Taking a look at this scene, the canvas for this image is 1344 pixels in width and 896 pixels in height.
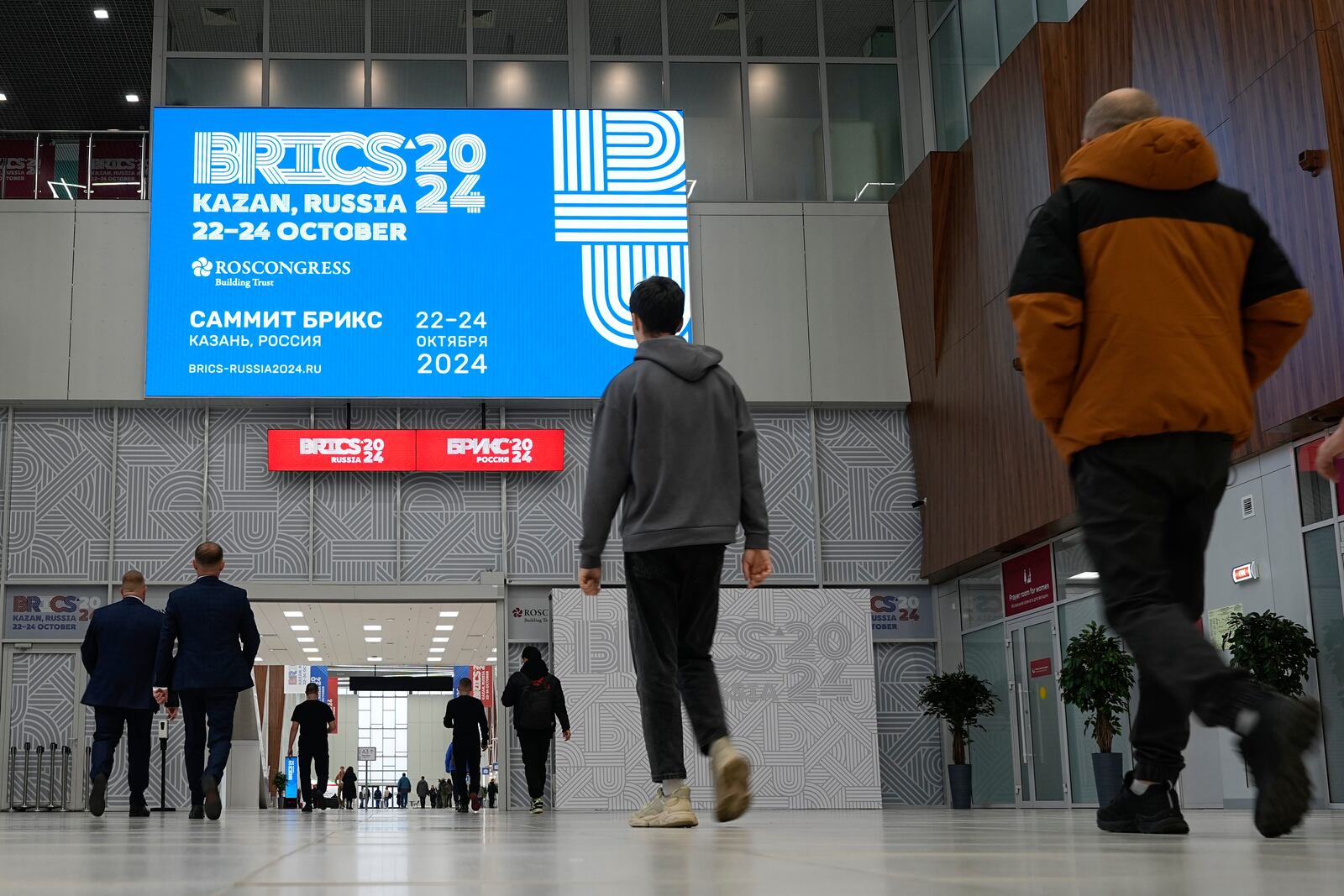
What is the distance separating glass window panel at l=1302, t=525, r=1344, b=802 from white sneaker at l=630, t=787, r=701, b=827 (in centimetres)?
637

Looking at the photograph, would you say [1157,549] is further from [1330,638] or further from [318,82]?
[318,82]

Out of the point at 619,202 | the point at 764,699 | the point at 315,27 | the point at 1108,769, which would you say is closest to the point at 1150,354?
the point at 1108,769

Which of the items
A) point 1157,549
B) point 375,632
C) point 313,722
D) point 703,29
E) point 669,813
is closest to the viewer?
point 1157,549

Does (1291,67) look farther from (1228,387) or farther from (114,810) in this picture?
(114,810)

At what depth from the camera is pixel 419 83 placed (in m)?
15.9

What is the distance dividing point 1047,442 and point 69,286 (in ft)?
32.3

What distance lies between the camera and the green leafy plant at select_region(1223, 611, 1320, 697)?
8727 millimetres

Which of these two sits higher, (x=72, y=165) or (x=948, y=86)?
(x=948, y=86)

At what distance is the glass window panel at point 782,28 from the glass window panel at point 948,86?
4.66 feet

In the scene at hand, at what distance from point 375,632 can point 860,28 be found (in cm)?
1131

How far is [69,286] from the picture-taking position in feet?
48.2

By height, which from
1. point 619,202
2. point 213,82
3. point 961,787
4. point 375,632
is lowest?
point 961,787

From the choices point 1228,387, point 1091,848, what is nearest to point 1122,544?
point 1228,387

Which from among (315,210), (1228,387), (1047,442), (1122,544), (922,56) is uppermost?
(922,56)
